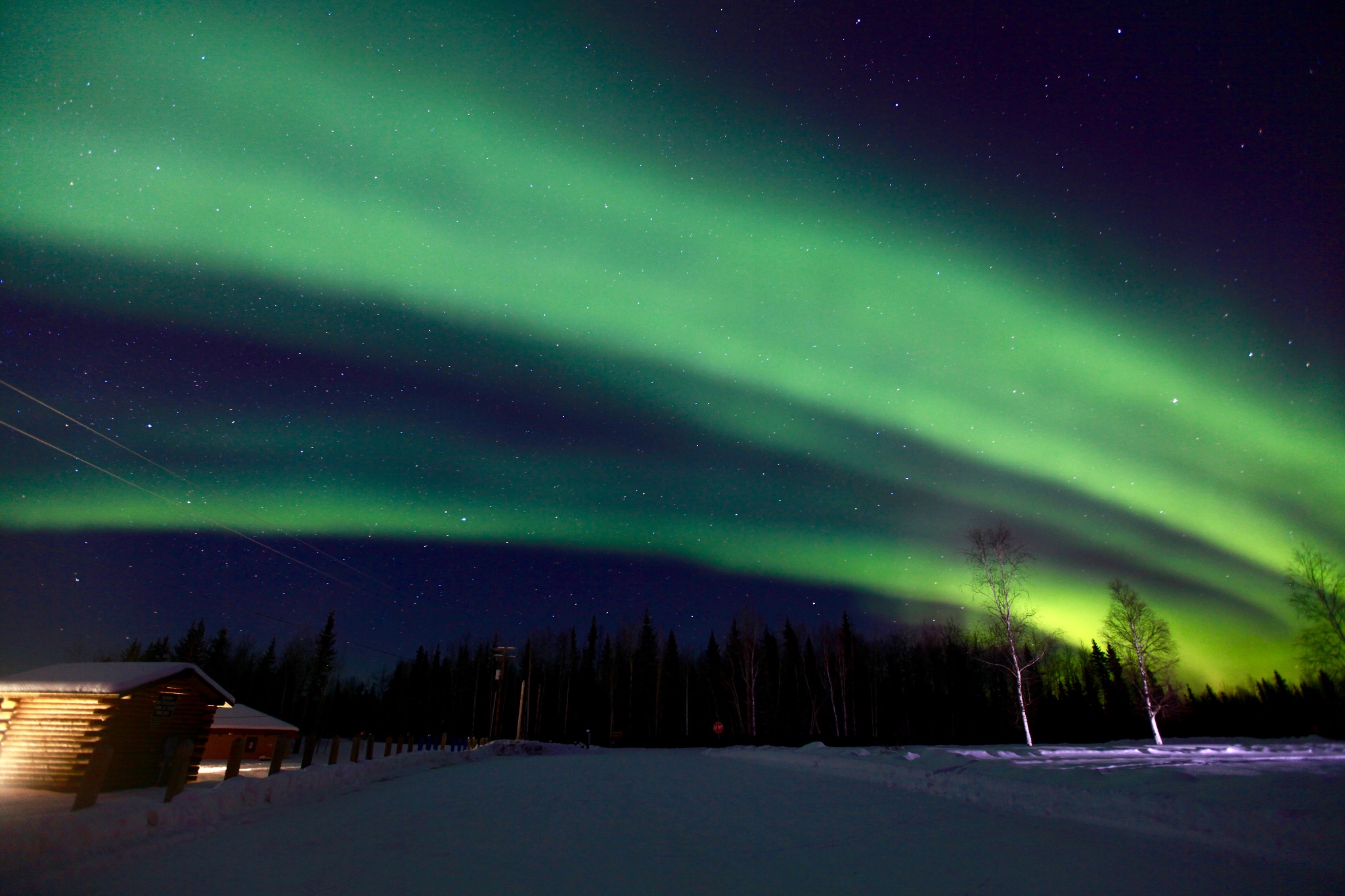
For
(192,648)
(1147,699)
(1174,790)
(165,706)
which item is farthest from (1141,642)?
(192,648)

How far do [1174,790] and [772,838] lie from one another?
6.73 m

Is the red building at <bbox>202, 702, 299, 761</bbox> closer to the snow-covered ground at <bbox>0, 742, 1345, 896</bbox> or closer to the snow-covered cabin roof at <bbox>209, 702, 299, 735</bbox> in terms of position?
the snow-covered cabin roof at <bbox>209, 702, 299, 735</bbox>

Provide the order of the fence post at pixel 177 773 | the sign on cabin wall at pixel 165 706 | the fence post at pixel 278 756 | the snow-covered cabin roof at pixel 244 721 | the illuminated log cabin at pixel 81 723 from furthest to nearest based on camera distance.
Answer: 1. the snow-covered cabin roof at pixel 244 721
2. the sign on cabin wall at pixel 165 706
3. the illuminated log cabin at pixel 81 723
4. the fence post at pixel 278 756
5. the fence post at pixel 177 773

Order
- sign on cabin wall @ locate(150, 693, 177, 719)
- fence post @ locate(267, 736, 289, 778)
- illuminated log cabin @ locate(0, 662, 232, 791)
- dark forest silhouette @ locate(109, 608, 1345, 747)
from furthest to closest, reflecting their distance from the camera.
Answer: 1. dark forest silhouette @ locate(109, 608, 1345, 747)
2. sign on cabin wall @ locate(150, 693, 177, 719)
3. illuminated log cabin @ locate(0, 662, 232, 791)
4. fence post @ locate(267, 736, 289, 778)

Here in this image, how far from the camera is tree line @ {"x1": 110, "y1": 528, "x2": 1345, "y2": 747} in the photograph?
56969mm

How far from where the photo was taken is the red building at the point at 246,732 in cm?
4106

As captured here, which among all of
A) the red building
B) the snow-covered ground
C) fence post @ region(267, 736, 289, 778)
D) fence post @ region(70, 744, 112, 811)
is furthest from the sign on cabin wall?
the red building

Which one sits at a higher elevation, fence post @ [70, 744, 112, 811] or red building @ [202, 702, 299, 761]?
fence post @ [70, 744, 112, 811]

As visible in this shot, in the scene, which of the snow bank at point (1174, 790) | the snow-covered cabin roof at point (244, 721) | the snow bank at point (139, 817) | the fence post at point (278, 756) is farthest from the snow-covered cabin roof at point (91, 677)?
the snow bank at point (1174, 790)

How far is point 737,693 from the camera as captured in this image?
6681 centimetres

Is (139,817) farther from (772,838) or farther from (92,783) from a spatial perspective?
(772,838)

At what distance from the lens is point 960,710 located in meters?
66.2

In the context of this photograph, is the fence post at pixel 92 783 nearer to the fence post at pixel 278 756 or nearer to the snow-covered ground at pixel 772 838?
the snow-covered ground at pixel 772 838

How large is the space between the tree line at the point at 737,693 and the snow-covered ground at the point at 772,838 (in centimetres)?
3327
